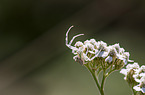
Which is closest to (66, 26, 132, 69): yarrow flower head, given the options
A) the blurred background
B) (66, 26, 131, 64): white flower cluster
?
(66, 26, 131, 64): white flower cluster

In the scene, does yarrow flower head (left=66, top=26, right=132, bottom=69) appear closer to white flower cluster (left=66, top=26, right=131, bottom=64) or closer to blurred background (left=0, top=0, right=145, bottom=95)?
white flower cluster (left=66, top=26, right=131, bottom=64)

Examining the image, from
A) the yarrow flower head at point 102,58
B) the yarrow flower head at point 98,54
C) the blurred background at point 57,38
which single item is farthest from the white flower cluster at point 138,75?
the blurred background at point 57,38

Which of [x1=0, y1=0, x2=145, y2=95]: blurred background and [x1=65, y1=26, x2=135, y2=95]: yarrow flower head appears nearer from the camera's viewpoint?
[x1=65, y1=26, x2=135, y2=95]: yarrow flower head

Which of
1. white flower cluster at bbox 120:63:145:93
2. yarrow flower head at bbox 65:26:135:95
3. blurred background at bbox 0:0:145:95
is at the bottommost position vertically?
white flower cluster at bbox 120:63:145:93

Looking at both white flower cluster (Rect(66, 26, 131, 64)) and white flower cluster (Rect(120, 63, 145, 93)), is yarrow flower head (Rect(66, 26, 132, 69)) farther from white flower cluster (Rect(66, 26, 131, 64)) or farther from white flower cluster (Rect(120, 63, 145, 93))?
white flower cluster (Rect(120, 63, 145, 93))

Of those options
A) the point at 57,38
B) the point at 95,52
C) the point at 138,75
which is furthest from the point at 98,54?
the point at 57,38

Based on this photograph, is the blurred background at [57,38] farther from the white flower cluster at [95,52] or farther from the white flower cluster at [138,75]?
the white flower cluster at [95,52]

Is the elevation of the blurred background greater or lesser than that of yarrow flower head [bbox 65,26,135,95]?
greater

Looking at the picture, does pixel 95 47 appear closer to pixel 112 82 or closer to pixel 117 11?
pixel 112 82

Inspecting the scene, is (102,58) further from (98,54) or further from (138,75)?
(138,75)
